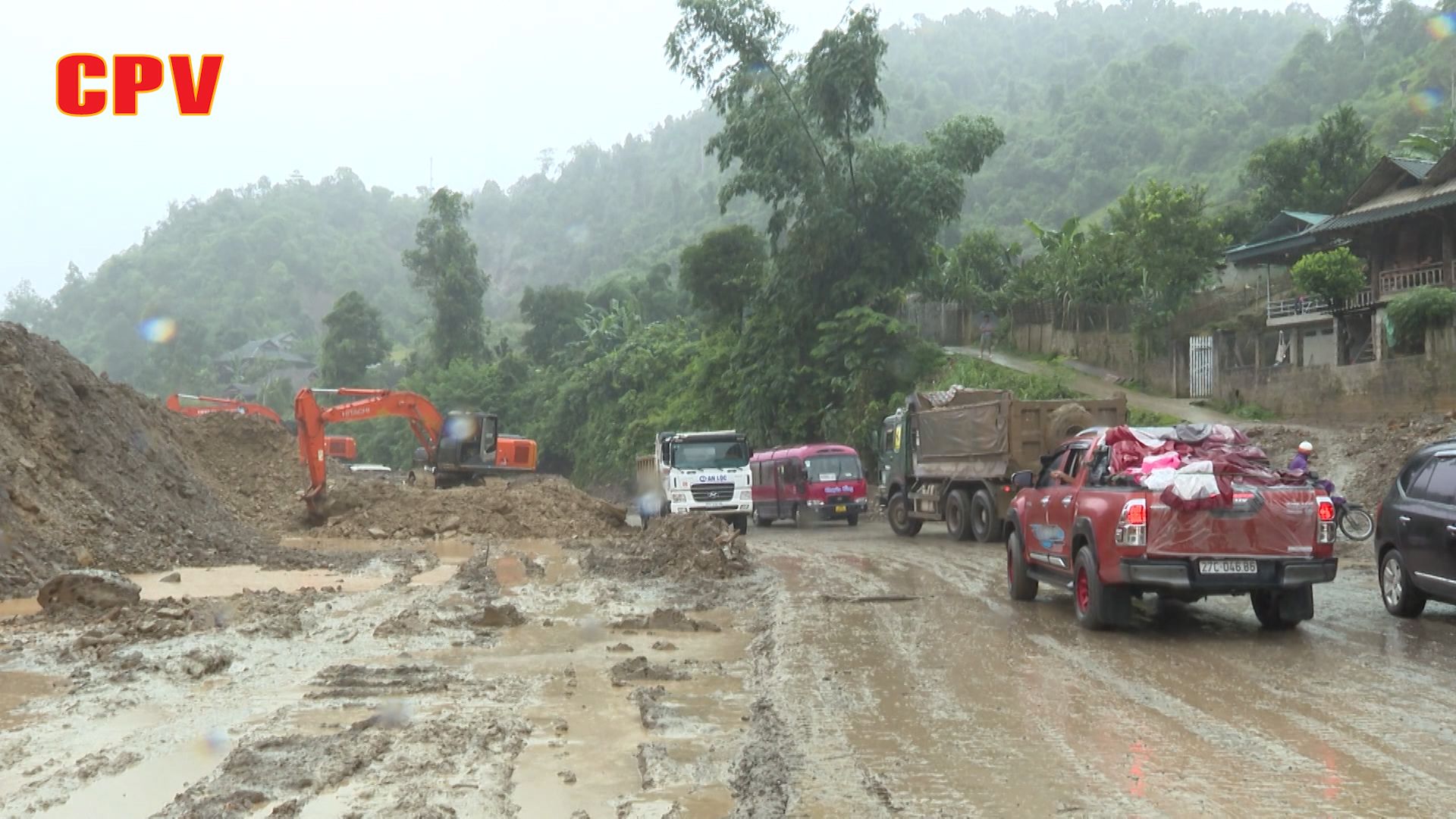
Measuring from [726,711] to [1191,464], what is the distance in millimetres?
4951

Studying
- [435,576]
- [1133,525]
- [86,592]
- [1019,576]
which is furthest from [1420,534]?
[435,576]

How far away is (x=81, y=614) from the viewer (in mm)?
13633

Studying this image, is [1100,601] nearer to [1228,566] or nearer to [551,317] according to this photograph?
[1228,566]

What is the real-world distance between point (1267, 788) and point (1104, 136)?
10420 cm

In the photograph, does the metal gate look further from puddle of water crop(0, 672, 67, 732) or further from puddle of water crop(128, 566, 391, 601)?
puddle of water crop(0, 672, 67, 732)

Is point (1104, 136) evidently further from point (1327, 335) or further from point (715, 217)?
point (1327, 335)

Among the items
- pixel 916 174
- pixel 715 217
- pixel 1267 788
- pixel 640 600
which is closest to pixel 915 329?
pixel 916 174

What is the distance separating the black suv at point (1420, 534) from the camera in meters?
11.2

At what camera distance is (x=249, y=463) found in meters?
34.7

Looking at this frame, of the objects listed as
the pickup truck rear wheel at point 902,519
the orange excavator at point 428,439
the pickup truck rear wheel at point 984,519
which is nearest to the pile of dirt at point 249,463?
the orange excavator at point 428,439

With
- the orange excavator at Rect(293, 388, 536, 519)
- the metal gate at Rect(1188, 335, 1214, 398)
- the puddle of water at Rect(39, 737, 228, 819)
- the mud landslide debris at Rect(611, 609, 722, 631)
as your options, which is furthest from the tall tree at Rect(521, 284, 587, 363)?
the puddle of water at Rect(39, 737, 228, 819)

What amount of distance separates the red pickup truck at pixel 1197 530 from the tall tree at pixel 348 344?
3228 inches

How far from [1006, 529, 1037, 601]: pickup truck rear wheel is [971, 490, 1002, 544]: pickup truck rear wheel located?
10293mm

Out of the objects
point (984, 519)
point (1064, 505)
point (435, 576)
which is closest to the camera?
point (1064, 505)
